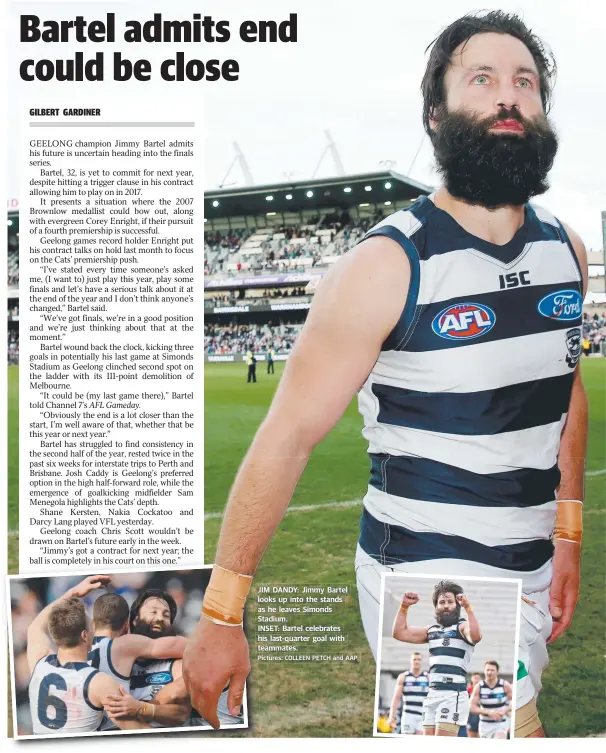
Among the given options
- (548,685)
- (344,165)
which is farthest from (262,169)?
(548,685)

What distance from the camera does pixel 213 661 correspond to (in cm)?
238

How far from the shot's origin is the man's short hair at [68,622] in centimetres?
263

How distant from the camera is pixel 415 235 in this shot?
218 cm

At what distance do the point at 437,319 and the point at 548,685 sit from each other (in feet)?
4.97

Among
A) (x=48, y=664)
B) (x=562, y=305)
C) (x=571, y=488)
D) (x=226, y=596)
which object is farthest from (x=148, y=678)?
(x=562, y=305)

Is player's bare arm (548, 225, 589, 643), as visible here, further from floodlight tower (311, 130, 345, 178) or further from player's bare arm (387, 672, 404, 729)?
floodlight tower (311, 130, 345, 178)

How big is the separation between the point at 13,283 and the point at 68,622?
1.34m

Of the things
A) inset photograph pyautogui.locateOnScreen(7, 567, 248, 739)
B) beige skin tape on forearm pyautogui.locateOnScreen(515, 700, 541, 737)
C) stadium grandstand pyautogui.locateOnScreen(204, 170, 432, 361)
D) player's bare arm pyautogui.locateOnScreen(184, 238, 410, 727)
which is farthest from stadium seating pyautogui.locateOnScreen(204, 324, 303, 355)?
beige skin tape on forearm pyautogui.locateOnScreen(515, 700, 541, 737)

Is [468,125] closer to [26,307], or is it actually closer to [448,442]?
[448,442]

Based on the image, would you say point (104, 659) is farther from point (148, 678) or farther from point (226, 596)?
point (226, 596)

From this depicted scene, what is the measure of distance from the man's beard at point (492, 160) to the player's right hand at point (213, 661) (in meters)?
1.68

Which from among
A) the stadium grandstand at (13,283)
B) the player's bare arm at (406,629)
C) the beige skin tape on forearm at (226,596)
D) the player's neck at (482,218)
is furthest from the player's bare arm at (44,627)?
the player's neck at (482,218)

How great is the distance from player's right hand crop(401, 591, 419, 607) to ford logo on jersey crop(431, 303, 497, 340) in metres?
0.90

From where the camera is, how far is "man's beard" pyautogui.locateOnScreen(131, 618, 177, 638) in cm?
262
